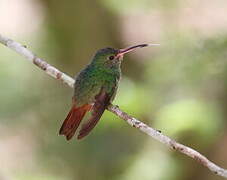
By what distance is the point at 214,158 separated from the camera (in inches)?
280

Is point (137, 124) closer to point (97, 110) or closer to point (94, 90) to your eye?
point (97, 110)

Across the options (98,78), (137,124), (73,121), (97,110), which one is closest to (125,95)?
(98,78)

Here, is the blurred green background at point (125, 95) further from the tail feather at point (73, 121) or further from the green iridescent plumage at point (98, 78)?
the tail feather at point (73, 121)

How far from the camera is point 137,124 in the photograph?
376 centimetres

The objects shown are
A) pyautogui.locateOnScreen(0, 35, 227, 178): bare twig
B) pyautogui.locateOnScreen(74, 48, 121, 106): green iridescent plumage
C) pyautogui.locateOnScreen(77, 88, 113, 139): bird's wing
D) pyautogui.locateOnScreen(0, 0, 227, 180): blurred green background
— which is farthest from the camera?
pyautogui.locateOnScreen(0, 0, 227, 180): blurred green background

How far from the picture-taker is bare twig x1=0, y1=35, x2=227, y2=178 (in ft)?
11.6

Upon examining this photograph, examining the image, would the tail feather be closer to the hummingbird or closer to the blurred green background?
the hummingbird

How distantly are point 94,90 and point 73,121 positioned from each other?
49cm

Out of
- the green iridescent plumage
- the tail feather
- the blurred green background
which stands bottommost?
the blurred green background

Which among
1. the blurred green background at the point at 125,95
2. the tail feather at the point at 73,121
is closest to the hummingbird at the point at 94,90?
the tail feather at the point at 73,121

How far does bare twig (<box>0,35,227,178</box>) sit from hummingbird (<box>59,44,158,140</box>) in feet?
0.32

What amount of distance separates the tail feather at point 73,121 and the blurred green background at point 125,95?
7.00 ft

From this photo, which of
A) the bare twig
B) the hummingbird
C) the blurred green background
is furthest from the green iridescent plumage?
the blurred green background

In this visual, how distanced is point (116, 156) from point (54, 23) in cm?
168
